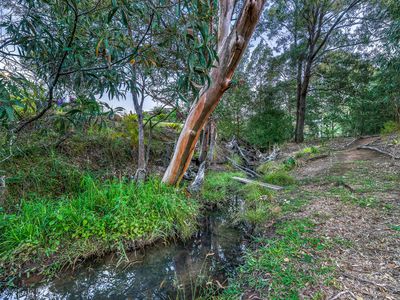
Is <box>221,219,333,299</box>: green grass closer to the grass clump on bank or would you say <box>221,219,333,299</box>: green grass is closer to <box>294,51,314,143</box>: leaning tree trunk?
the grass clump on bank

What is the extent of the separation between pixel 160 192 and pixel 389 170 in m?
4.34

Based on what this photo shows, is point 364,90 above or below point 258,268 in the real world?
above

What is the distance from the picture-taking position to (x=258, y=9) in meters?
2.36

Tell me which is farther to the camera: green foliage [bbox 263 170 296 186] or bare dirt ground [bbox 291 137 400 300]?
green foliage [bbox 263 170 296 186]

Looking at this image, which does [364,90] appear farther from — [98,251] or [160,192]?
[98,251]

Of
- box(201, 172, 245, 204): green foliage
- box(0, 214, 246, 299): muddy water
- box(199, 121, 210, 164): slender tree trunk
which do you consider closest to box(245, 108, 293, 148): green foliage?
box(201, 172, 245, 204): green foliage

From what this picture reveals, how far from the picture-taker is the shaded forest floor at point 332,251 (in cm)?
128

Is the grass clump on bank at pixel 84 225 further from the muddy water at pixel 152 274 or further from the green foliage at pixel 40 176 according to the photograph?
the green foliage at pixel 40 176

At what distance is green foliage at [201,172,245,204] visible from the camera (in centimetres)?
396

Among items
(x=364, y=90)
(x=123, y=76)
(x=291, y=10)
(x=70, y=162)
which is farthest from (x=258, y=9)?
(x=364, y=90)

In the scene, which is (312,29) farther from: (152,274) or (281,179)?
(152,274)

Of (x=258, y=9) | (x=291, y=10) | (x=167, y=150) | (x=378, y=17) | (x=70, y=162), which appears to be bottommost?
(x=70, y=162)

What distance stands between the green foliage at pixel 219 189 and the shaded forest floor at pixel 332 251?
1376 millimetres

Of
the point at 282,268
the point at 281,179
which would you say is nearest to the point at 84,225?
the point at 282,268
